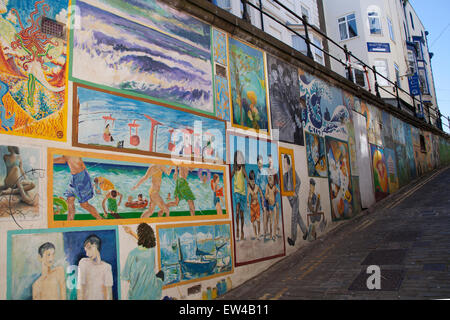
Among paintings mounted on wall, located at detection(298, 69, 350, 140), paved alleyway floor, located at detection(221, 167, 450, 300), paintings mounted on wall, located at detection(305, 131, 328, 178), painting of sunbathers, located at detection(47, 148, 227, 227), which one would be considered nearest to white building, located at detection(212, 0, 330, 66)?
paintings mounted on wall, located at detection(298, 69, 350, 140)

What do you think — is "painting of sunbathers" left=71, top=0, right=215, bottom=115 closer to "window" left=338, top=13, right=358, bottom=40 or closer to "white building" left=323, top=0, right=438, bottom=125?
"white building" left=323, top=0, right=438, bottom=125

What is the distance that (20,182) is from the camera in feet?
12.7

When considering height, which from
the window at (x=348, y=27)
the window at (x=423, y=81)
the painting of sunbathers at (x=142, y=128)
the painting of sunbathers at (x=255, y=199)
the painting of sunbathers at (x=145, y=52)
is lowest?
the painting of sunbathers at (x=255, y=199)

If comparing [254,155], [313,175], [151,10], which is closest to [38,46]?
[151,10]

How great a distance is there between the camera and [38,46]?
4324mm

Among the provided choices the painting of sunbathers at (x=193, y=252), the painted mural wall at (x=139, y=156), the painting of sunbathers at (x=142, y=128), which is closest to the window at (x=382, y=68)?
the painted mural wall at (x=139, y=156)

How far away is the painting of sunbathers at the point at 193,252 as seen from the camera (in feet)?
16.8

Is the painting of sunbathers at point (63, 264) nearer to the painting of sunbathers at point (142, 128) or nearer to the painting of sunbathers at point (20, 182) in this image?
the painting of sunbathers at point (20, 182)

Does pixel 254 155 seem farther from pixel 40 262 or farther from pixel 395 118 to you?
pixel 395 118

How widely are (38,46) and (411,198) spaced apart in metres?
11.8

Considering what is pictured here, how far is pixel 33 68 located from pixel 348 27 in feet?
90.4

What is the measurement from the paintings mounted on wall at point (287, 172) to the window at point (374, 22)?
23.2m

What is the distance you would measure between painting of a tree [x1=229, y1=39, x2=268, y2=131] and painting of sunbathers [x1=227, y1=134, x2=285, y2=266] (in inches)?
15.9

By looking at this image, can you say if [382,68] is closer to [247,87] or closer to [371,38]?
[371,38]
